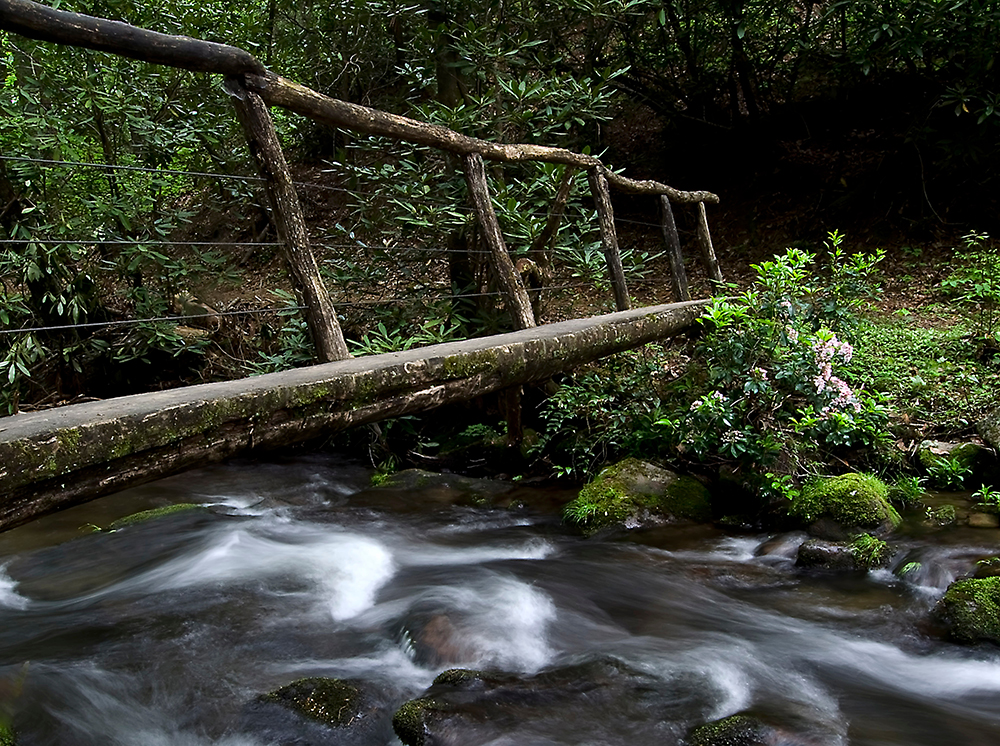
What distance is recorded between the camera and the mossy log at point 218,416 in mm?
1927

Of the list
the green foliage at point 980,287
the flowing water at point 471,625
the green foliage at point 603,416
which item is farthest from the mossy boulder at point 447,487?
the green foliage at point 980,287

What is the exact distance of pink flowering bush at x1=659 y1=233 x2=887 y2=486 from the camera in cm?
445

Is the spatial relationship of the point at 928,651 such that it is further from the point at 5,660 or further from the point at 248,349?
the point at 248,349

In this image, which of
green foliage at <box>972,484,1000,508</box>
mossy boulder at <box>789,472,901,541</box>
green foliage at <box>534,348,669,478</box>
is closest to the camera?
mossy boulder at <box>789,472,901,541</box>

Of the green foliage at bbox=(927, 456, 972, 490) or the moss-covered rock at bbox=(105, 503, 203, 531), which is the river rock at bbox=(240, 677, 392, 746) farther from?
the green foliage at bbox=(927, 456, 972, 490)

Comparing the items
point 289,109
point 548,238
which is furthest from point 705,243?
point 289,109

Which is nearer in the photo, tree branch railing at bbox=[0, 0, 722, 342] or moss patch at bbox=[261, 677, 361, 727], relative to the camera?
tree branch railing at bbox=[0, 0, 722, 342]

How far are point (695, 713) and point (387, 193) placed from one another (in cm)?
479

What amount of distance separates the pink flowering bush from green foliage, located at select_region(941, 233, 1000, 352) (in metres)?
1.89

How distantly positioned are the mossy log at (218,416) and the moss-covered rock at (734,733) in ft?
5.00

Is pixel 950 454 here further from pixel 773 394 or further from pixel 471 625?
pixel 471 625

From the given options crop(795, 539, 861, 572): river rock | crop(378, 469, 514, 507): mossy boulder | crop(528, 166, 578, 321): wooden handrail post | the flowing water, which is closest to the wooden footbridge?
crop(528, 166, 578, 321): wooden handrail post

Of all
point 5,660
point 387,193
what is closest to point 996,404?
point 387,193

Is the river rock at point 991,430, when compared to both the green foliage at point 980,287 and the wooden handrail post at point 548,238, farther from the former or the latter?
the wooden handrail post at point 548,238
